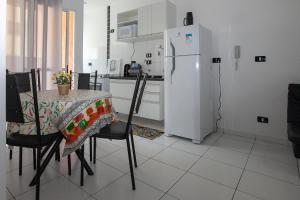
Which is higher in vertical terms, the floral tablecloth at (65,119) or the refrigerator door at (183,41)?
the refrigerator door at (183,41)

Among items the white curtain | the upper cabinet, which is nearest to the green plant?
the white curtain

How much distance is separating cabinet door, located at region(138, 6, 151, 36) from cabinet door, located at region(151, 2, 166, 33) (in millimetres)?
104

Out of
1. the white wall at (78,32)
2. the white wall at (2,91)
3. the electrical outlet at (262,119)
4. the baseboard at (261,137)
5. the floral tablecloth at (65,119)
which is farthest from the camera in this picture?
the white wall at (78,32)

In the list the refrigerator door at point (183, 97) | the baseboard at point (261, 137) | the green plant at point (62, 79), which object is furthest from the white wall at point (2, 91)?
the baseboard at point (261, 137)

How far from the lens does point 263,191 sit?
165 cm

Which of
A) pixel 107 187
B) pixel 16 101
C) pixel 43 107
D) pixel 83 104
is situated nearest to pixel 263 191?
pixel 107 187

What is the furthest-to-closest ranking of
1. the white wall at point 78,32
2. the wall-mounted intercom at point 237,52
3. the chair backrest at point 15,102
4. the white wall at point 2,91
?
the white wall at point 78,32
the wall-mounted intercom at point 237,52
the chair backrest at point 15,102
the white wall at point 2,91

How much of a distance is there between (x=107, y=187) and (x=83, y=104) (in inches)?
30.4

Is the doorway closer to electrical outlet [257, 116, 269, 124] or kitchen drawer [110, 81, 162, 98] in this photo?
kitchen drawer [110, 81, 162, 98]

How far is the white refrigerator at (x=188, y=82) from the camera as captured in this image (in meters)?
2.71

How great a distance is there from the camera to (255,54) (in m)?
2.91

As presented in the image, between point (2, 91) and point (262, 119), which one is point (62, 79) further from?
point (262, 119)

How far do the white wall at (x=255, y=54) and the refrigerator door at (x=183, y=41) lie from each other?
75cm

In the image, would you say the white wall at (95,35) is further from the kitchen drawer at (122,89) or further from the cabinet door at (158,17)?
the cabinet door at (158,17)
